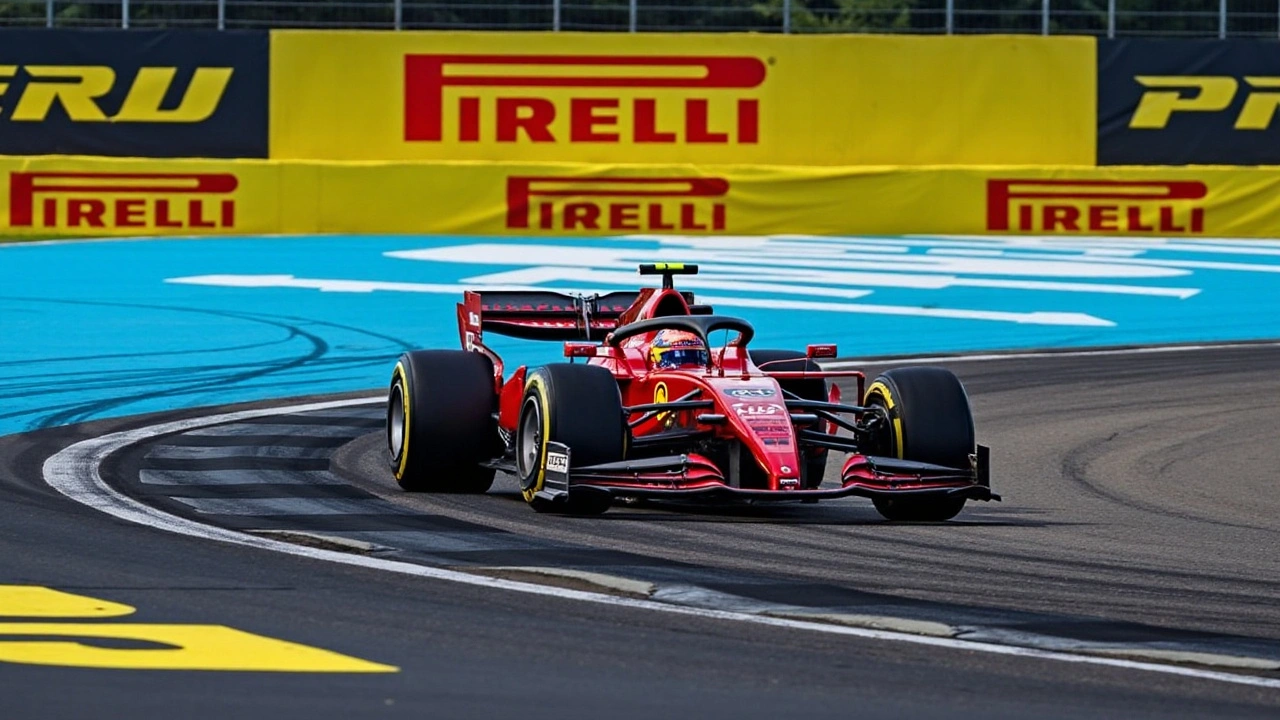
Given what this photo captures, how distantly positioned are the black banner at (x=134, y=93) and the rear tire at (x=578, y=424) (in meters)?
18.6

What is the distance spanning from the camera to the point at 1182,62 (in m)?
27.4

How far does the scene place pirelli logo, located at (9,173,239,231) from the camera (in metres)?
26.5

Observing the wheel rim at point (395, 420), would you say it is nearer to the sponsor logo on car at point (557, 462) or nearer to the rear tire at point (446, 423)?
the rear tire at point (446, 423)

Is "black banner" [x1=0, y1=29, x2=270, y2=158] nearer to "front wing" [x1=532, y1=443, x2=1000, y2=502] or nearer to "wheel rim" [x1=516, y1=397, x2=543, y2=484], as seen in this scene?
"wheel rim" [x1=516, y1=397, x2=543, y2=484]

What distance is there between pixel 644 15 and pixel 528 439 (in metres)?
18.9

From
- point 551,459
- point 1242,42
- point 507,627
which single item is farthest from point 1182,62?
point 507,627

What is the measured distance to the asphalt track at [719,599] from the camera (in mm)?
5504

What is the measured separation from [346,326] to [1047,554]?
11.6 m

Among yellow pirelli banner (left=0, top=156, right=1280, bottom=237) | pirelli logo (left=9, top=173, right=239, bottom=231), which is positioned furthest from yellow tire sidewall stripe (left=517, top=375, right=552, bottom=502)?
pirelli logo (left=9, top=173, right=239, bottom=231)

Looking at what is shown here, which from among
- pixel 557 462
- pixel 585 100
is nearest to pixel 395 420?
pixel 557 462

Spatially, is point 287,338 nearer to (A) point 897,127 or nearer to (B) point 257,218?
(B) point 257,218

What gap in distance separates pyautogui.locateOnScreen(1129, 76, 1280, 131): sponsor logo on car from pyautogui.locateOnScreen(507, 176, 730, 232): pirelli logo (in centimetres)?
540

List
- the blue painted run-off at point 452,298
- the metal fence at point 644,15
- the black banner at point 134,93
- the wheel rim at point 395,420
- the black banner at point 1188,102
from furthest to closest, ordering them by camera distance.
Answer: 1. the metal fence at point 644,15
2. the black banner at point 1188,102
3. the black banner at point 134,93
4. the blue painted run-off at point 452,298
5. the wheel rim at point 395,420

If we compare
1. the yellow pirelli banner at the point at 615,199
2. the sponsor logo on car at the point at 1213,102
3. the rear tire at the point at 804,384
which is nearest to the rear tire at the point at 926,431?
the rear tire at the point at 804,384
